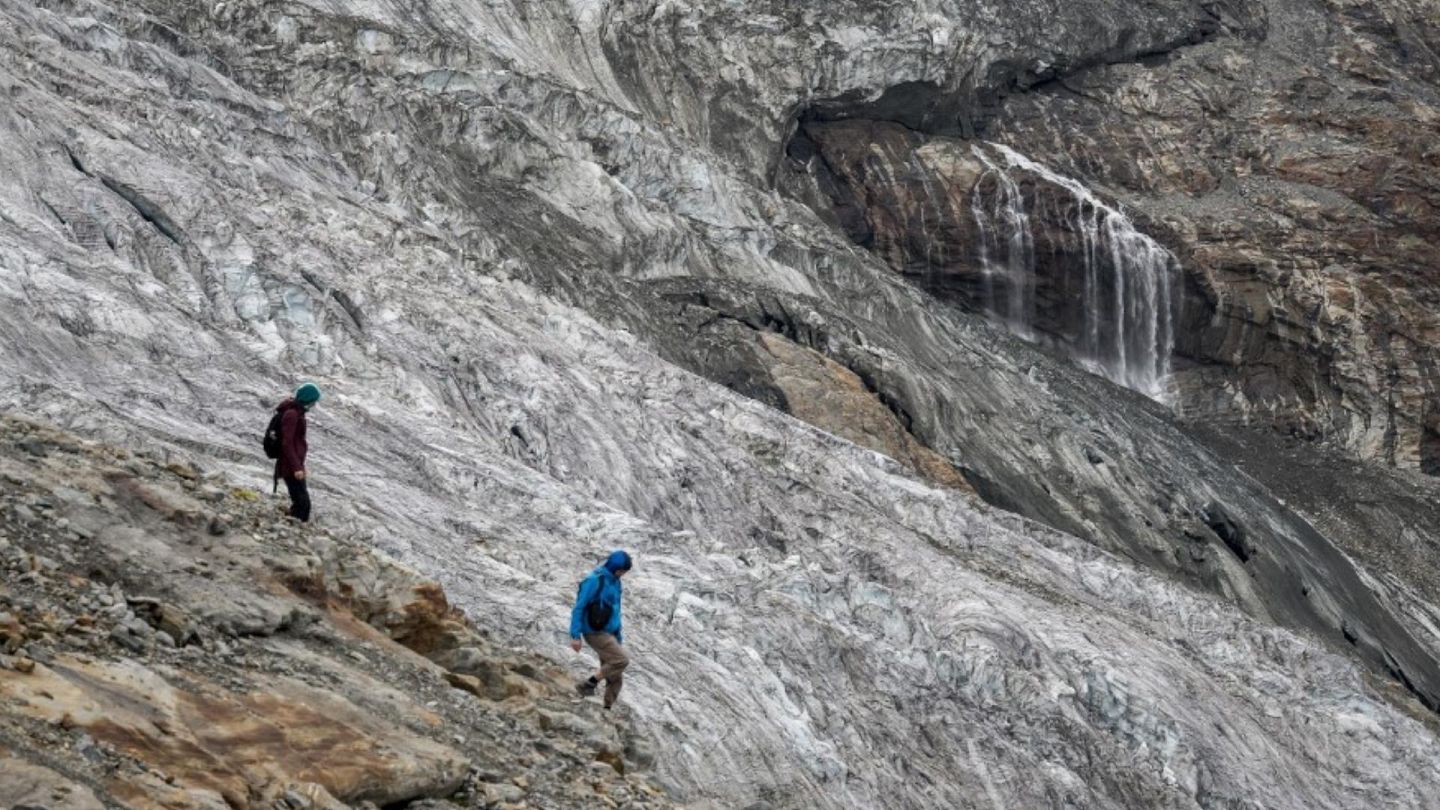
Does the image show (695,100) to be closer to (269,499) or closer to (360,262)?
(360,262)

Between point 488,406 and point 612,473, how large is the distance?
227cm

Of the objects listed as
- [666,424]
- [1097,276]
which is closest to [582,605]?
[666,424]

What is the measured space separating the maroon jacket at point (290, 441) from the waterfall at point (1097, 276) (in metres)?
53.9

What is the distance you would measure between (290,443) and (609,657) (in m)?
3.32

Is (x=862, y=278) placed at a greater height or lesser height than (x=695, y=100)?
lesser

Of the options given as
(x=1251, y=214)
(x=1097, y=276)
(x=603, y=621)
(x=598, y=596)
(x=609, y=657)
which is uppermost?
(x=1251, y=214)

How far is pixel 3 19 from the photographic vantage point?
34344mm

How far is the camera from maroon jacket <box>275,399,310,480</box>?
615 inches

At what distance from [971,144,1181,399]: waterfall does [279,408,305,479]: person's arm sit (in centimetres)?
5399

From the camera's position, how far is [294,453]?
616 inches

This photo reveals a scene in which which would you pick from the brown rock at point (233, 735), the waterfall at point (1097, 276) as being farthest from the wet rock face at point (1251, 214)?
the brown rock at point (233, 735)

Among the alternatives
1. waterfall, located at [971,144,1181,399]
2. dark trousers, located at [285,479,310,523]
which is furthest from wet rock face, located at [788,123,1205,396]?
dark trousers, located at [285,479,310,523]

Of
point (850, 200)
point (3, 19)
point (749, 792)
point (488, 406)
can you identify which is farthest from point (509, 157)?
point (749, 792)

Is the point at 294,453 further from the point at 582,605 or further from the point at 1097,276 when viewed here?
the point at 1097,276
